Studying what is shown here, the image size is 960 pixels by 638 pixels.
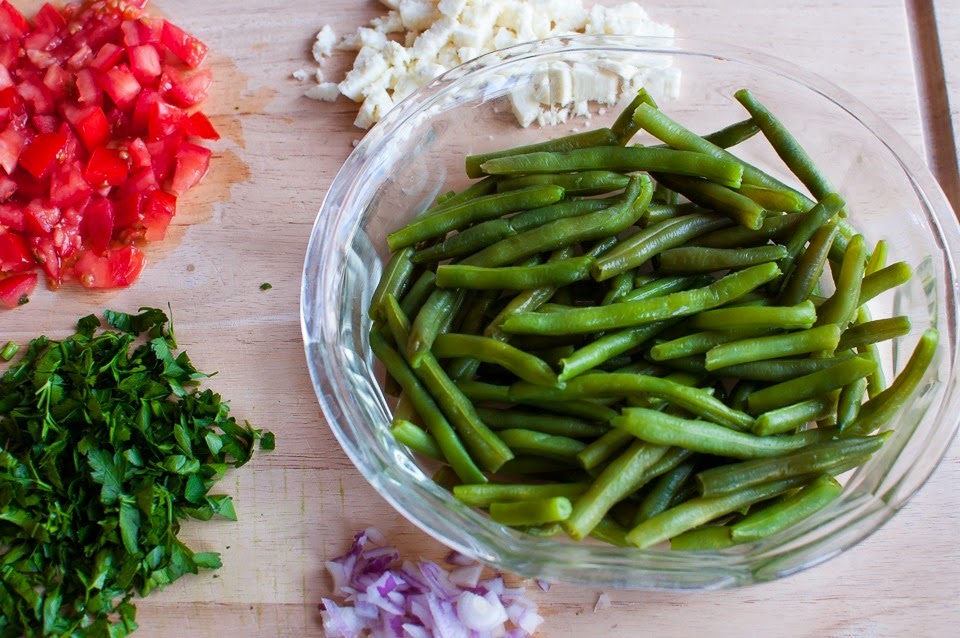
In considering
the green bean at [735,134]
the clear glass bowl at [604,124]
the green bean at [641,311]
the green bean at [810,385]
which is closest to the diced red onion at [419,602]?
the clear glass bowl at [604,124]

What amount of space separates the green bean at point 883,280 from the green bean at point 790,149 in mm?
292

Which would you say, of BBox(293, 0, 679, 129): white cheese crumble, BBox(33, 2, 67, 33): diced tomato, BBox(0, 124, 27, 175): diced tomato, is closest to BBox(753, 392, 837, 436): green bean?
BBox(293, 0, 679, 129): white cheese crumble

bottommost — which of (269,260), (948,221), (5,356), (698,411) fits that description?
(5,356)

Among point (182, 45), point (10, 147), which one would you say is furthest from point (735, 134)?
point (10, 147)

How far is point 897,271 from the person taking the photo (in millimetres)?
2275

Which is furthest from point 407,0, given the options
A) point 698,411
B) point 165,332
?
point 698,411

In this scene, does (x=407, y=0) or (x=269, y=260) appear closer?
(x=269, y=260)

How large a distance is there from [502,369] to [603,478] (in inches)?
18.0

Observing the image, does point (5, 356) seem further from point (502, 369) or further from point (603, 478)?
point (603, 478)

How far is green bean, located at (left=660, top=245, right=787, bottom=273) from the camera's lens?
2.27 m

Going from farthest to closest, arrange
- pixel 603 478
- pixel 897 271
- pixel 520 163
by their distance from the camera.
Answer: pixel 520 163 → pixel 897 271 → pixel 603 478

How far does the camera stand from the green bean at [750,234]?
2355 millimetres

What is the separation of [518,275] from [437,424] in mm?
465

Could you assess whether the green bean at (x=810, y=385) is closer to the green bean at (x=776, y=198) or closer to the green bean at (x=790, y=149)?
the green bean at (x=776, y=198)
